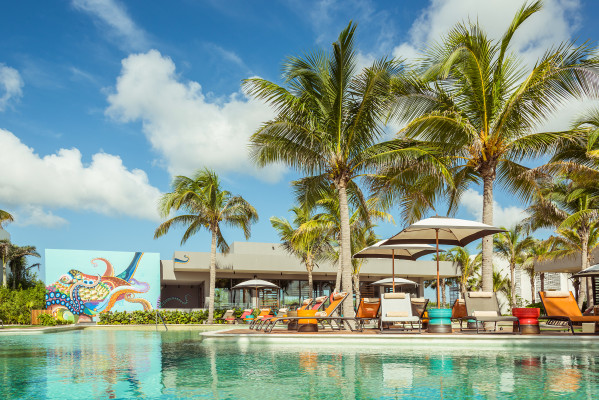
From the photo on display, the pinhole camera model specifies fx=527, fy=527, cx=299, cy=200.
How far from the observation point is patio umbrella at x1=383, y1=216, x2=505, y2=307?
1137 cm

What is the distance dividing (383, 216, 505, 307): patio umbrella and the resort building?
15.8m

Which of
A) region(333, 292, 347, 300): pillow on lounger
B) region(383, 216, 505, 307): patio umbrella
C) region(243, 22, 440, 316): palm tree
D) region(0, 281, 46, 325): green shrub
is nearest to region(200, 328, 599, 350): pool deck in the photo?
region(383, 216, 505, 307): patio umbrella

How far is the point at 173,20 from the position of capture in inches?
591

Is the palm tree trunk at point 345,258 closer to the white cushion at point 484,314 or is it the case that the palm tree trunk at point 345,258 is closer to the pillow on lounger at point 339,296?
the pillow on lounger at point 339,296

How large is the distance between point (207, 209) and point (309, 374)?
18.1 m

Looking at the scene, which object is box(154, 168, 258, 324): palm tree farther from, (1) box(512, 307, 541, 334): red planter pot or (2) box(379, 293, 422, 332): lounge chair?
(1) box(512, 307, 541, 334): red planter pot

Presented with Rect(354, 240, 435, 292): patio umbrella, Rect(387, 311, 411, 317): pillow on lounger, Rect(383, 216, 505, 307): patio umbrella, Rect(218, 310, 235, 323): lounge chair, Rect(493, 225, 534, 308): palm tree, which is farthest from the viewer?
Rect(493, 225, 534, 308): palm tree

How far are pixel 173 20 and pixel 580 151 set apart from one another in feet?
42.2

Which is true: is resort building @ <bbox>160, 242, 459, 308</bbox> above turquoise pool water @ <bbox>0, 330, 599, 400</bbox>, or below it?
above

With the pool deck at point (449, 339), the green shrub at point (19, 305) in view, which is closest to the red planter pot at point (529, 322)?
the pool deck at point (449, 339)

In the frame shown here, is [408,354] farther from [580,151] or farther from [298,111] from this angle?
[580,151]

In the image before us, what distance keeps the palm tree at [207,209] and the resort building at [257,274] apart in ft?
12.4

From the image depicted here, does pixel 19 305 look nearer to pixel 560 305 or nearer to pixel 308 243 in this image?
pixel 308 243

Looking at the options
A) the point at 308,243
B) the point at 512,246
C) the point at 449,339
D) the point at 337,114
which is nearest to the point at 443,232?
the point at 449,339
